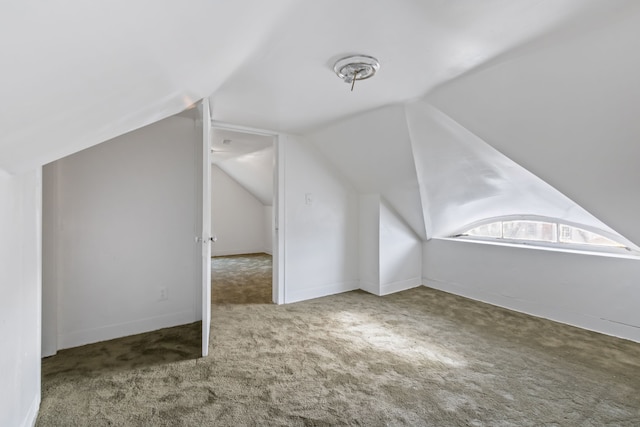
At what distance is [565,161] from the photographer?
2125 mm

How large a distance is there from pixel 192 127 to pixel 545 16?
2.71 m

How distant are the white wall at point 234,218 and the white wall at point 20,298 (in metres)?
5.14

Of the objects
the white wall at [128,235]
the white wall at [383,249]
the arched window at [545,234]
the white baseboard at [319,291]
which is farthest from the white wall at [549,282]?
the white wall at [128,235]

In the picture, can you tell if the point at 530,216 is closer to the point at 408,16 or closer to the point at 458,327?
the point at 458,327

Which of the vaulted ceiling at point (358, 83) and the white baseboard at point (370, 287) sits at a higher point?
the vaulted ceiling at point (358, 83)

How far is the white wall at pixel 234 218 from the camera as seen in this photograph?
6773 millimetres

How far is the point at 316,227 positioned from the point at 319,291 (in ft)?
2.52


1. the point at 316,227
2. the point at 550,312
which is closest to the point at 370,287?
the point at 316,227

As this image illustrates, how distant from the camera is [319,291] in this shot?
147 inches

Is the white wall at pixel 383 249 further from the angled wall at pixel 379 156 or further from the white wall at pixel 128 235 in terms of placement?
the white wall at pixel 128 235

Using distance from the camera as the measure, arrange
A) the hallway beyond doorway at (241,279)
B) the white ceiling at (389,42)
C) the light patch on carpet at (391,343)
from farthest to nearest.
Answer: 1. the hallway beyond doorway at (241,279)
2. the light patch on carpet at (391,343)
3. the white ceiling at (389,42)

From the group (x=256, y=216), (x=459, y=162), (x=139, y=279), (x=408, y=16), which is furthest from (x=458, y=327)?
(x=256, y=216)

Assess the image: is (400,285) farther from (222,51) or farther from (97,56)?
(97,56)

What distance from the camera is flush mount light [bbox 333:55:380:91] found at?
176cm
